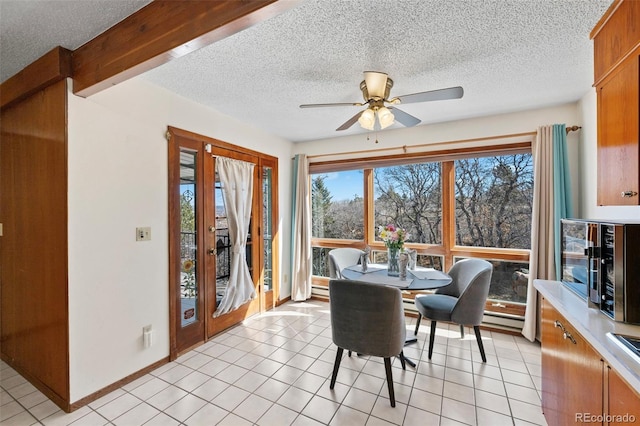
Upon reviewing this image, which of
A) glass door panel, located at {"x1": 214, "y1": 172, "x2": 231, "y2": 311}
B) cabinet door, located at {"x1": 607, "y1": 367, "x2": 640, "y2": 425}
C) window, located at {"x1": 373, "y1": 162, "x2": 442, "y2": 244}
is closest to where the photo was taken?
cabinet door, located at {"x1": 607, "y1": 367, "x2": 640, "y2": 425}

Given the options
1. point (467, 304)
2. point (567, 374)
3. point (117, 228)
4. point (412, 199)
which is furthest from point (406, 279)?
point (117, 228)

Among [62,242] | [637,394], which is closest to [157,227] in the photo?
[62,242]

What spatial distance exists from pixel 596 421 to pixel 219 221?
3.12 metres

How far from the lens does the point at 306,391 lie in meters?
2.10

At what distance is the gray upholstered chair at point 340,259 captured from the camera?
3.20m

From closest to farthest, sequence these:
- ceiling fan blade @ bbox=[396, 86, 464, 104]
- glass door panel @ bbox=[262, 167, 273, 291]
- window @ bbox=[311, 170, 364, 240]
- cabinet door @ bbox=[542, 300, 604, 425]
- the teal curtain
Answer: cabinet door @ bbox=[542, 300, 604, 425] < ceiling fan blade @ bbox=[396, 86, 464, 104] < the teal curtain < glass door panel @ bbox=[262, 167, 273, 291] < window @ bbox=[311, 170, 364, 240]

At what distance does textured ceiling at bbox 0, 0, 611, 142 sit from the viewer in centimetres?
150

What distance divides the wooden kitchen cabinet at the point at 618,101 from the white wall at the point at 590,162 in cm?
112

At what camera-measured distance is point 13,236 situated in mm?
2406

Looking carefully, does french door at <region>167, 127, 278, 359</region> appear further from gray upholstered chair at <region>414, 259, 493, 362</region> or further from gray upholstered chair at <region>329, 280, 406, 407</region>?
gray upholstered chair at <region>414, 259, 493, 362</region>

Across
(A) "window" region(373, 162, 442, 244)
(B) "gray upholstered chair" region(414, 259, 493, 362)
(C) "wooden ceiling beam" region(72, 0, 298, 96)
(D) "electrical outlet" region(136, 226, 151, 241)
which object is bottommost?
(B) "gray upholstered chair" region(414, 259, 493, 362)

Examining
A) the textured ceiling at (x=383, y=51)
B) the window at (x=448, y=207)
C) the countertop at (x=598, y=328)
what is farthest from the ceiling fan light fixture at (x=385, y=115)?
the window at (x=448, y=207)

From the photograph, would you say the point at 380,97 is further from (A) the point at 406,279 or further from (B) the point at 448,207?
(B) the point at 448,207

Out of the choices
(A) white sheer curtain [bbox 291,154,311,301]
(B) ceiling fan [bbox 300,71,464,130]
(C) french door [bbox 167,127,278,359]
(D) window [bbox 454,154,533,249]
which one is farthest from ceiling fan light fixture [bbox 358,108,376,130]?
(A) white sheer curtain [bbox 291,154,311,301]
